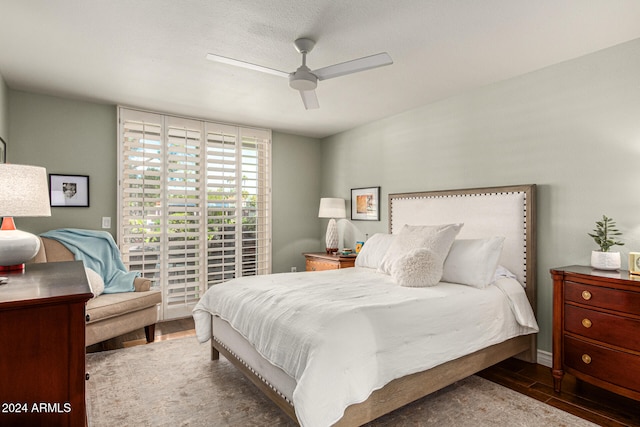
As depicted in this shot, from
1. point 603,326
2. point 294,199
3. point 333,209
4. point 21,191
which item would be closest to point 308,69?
point 21,191

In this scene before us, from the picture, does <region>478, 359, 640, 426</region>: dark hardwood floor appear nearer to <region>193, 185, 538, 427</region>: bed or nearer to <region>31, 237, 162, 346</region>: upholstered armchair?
<region>193, 185, 538, 427</region>: bed

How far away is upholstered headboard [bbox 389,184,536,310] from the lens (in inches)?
121

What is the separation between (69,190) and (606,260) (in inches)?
195

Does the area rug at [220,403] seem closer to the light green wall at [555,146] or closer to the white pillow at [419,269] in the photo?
the white pillow at [419,269]

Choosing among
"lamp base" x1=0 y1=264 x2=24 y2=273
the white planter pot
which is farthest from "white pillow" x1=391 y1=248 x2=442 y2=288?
"lamp base" x1=0 y1=264 x2=24 y2=273

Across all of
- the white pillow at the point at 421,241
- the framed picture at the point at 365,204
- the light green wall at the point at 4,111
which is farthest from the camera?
the framed picture at the point at 365,204

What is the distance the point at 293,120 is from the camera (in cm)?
473

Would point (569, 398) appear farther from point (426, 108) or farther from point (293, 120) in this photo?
point (293, 120)

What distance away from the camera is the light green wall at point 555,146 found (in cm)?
263

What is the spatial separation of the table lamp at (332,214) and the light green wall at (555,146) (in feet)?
4.26

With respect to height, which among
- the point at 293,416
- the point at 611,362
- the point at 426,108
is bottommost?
the point at 293,416

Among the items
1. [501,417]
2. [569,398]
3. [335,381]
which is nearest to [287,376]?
[335,381]

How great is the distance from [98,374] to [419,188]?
11.6 feet

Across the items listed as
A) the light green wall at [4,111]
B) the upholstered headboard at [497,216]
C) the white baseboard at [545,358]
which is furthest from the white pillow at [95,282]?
the white baseboard at [545,358]
